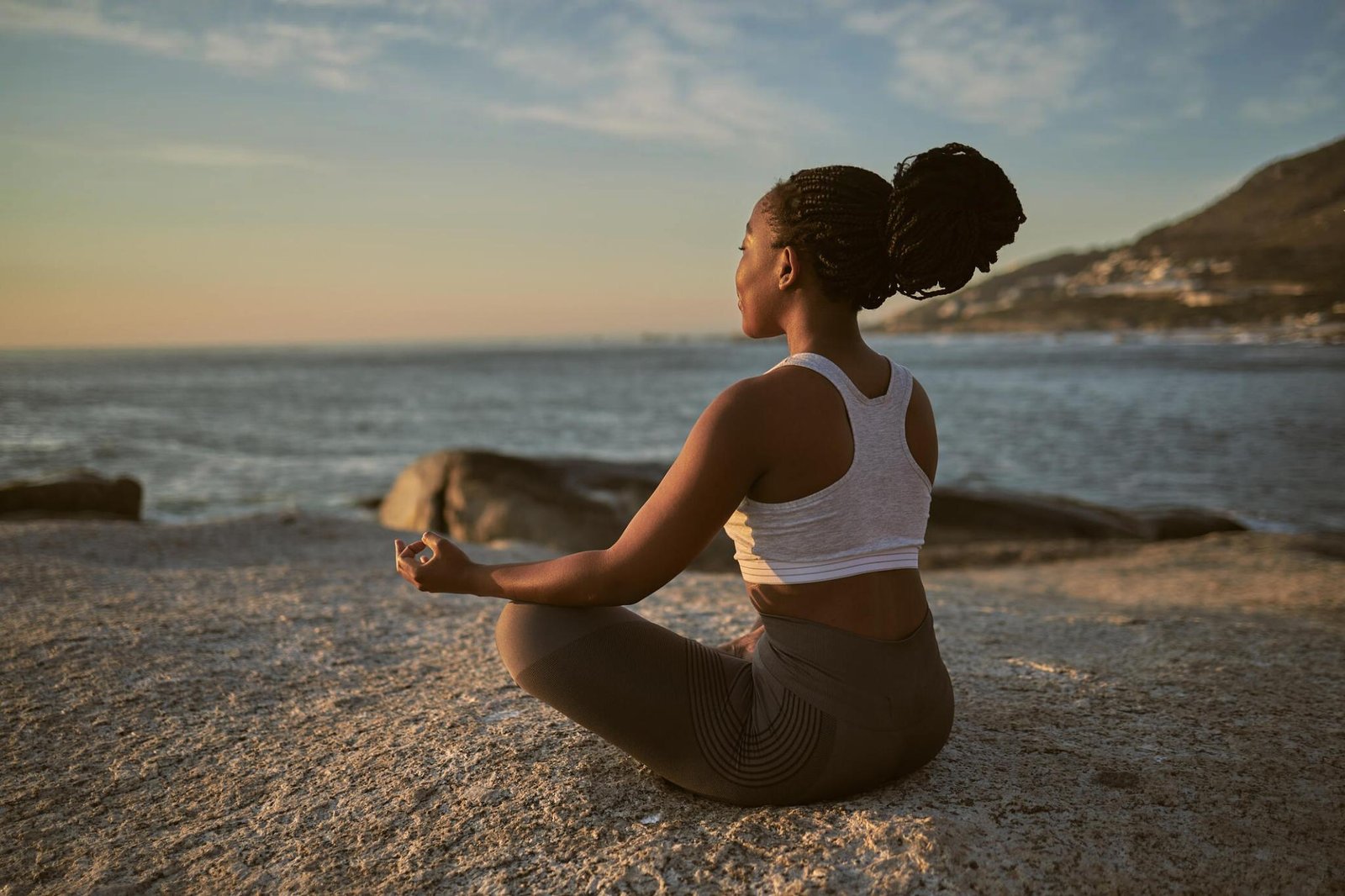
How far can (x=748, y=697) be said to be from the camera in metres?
2.29

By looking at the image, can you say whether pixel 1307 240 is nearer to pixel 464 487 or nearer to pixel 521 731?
pixel 464 487

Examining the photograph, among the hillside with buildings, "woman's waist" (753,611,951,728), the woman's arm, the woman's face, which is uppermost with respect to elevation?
the hillside with buildings

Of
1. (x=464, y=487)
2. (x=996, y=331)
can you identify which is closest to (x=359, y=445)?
(x=464, y=487)

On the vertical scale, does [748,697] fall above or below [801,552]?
below

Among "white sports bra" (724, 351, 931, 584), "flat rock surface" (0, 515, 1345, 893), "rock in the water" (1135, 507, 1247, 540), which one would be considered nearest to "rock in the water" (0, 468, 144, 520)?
"flat rock surface" (0, 515, 1345, 893)

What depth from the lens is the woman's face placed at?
7.54 feet

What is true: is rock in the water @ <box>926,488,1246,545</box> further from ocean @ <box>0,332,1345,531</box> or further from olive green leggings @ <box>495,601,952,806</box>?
olive green leggings @ <box>495,601,952,806</box>

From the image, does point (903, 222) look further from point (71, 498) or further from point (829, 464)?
point (71, 498)

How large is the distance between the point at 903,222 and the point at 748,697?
49.5 inches

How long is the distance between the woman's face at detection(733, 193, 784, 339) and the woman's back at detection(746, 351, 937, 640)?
27 cm

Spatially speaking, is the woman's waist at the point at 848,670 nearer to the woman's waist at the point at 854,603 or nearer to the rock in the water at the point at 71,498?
the woman's waist at the point at 854,603

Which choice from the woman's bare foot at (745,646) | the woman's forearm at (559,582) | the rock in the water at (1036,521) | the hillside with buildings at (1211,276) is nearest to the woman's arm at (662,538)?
the woman's forearm at (559,582)

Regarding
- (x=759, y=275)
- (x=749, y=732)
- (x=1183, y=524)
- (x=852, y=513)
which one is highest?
(x=759, y=275)

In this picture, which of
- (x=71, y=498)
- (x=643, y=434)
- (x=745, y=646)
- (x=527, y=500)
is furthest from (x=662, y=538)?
(x=643, y=434)
